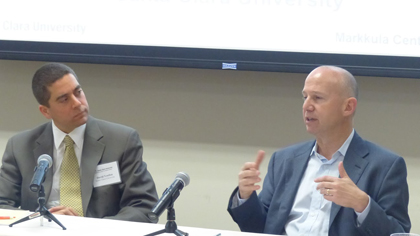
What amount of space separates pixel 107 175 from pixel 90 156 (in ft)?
0.45

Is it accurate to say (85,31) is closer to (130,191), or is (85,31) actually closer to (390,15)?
(130,191)

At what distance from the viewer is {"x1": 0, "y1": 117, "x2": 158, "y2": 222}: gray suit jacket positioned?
124 inches

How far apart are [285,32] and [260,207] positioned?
4.51ft

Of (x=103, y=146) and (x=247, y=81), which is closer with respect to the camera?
(x=103, y=146)

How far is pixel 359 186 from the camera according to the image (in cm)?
270

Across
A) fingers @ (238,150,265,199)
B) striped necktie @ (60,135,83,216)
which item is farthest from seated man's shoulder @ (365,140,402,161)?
striped necktie @ (60,135,83,216)

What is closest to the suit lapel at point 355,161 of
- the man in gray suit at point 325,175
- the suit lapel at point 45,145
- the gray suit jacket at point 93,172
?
the man in gray suit at point 325,175

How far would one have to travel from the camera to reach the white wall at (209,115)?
378cm

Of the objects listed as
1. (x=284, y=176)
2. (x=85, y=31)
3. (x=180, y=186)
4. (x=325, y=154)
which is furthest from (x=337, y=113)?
(x=85, y=31)

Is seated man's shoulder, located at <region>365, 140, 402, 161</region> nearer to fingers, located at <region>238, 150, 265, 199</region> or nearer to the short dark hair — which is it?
fingers, located at <region>238, 150, 265, 199</region>

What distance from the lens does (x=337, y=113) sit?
280cm

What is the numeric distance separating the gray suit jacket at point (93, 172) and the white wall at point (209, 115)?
2.83ft

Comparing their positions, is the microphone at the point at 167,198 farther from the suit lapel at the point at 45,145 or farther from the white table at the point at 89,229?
the suit lapel at the point at 45,145

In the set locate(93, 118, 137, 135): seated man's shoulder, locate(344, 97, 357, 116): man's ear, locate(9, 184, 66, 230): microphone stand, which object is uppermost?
locate(344, 97, 357, 116): man's ear
